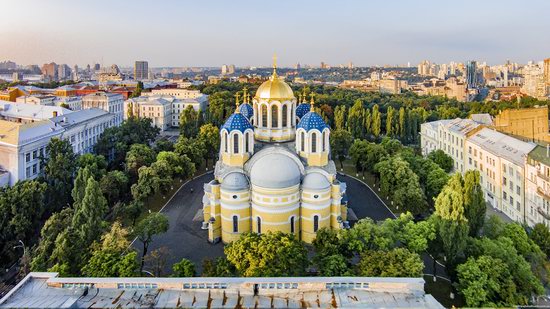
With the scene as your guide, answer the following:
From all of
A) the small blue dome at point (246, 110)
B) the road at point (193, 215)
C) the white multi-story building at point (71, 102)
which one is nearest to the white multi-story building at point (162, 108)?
the white multi-story building at point (71, 102)

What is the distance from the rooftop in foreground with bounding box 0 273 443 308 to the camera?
15734 mm

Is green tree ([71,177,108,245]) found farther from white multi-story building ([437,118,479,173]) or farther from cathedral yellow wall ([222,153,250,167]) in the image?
white multi-story building ([437,118,479,173])

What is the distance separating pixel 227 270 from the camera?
2167cm

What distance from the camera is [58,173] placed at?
40.5m

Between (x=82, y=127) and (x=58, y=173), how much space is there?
2000 centimetres

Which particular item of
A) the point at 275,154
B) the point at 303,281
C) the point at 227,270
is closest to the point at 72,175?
the point at 275,154

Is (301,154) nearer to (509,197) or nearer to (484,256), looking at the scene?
(484,256)

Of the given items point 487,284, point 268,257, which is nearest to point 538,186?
point 487,284

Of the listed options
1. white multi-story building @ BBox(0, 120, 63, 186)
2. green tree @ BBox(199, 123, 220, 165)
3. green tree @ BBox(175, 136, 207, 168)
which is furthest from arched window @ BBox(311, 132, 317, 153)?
white multi-story building @ BBox(0, 120, 63, 186)

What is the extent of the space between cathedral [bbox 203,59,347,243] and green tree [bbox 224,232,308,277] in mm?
8950

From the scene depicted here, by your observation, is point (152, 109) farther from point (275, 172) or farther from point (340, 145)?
point (275, 172)

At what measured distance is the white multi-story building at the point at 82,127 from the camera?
179 feet

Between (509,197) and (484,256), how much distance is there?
70.5 ft

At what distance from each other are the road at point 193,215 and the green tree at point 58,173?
367 inches
